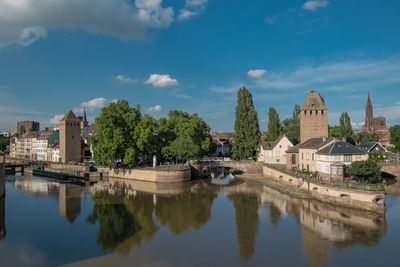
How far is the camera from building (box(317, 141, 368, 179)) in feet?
131

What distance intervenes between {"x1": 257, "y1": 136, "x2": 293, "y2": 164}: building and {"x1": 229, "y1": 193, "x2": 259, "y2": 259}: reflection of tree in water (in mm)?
23216

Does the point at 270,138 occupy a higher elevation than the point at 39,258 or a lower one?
higher

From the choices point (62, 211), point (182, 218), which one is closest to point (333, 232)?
point (182, 218)

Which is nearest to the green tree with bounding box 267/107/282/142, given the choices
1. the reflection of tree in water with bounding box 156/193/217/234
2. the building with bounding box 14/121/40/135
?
the reflection of tree in water with bounding box 156/193/217/234

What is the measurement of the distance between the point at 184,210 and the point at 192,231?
26.7ft

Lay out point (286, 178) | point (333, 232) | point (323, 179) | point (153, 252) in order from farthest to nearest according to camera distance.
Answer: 1. point (286, 178)
2. point (323, 179)
3. point (333, 232)
4. point (153, 252)

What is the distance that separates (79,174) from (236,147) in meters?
34.0

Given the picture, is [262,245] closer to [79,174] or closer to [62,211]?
[62,211]

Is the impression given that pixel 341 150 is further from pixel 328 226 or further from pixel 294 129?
pixel 294 129

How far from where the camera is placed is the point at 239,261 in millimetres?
20266

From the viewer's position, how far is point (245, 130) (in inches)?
2554

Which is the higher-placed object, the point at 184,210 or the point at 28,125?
the point at 28,125

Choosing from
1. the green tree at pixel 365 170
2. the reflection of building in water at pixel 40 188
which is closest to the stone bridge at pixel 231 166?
the reflection of building in water at pixel 40 188

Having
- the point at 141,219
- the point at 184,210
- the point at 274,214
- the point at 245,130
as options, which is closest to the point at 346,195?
the point at 274,214
